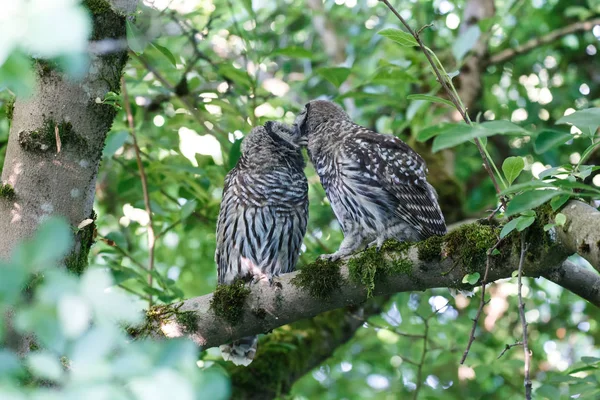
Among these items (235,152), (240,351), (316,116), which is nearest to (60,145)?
(235,152)

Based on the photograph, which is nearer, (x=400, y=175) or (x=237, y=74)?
(x=400, y=175)

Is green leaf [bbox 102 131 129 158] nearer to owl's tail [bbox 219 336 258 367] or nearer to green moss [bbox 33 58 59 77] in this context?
green moss [bbox 33 58 59 77]

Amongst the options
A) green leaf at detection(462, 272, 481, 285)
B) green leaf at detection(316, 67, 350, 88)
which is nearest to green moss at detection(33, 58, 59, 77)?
green leaf at detection(316, 67, 350, 88)

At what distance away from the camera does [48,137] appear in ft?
8.89

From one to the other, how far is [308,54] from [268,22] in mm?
3855

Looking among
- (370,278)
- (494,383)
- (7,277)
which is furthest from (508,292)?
(7,277)

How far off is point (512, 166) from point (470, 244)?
15.5 inches

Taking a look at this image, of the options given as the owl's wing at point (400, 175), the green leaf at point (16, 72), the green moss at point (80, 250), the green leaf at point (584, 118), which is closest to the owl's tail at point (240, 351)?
the owl's wing at point (400, 175)

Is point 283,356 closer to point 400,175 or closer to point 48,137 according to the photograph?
point 400,175

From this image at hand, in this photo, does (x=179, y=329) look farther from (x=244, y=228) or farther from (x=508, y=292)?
(x=508, y=292)

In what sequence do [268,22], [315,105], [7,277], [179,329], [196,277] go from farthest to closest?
[268,22], [196,277], [315,105], [179,329], [7,277]

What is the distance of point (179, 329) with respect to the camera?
2.92 m

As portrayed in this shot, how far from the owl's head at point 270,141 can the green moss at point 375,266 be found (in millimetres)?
1498

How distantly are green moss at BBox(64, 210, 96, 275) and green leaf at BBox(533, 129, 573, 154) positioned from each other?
1824 mm
